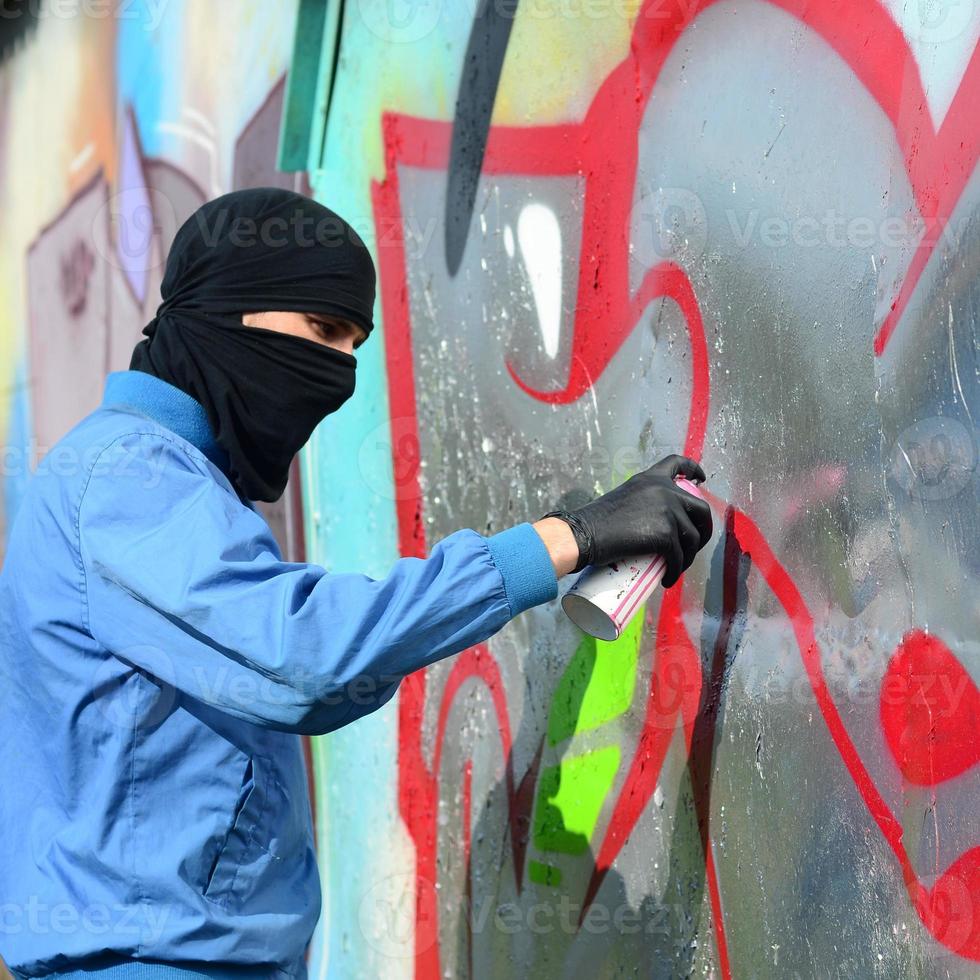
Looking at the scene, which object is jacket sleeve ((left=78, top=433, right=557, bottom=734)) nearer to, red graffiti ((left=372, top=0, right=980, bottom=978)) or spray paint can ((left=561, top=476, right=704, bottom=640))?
spray paint can ((left=561, top=476, right=704, bottom=640))

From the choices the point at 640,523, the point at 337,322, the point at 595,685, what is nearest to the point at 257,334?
the point at 337,322

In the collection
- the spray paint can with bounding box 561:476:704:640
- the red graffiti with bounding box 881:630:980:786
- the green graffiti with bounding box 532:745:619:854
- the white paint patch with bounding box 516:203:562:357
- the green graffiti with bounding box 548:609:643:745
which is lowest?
the green graffiti with bounding box 532:745:619:854

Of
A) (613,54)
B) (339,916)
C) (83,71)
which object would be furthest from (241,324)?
(83,71)

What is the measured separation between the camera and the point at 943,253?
1914 mm

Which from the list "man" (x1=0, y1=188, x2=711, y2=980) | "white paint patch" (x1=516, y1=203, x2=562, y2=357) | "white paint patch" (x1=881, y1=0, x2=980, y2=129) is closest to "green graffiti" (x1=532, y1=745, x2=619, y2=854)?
"man" (x1=0, y1=188, x2=711, y2=980)

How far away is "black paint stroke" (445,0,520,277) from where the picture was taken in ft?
9.89

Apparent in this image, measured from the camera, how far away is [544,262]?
9.41ft

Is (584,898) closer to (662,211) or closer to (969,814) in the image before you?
(969,814)

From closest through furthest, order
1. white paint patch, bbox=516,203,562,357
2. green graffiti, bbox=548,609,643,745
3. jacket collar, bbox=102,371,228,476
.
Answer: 1. jacket collar, bbox=102,371,228,476
2. green graffiti, bbox=548,609,643,745
3. white paint patch, bbox=516,203,562,357

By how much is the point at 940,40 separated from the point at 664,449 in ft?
2.91

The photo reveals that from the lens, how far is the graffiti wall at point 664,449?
6.43 feet

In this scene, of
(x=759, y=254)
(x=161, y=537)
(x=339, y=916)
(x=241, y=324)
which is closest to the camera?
(x=161, y=537)

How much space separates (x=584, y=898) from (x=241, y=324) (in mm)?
1385

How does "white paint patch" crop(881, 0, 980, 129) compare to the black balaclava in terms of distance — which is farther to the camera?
the black balaclava
